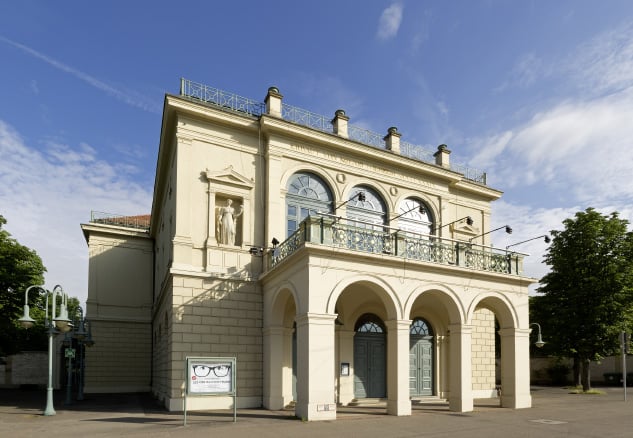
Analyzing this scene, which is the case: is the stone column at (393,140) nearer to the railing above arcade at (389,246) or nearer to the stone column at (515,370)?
the railing above arcade at (389,246)

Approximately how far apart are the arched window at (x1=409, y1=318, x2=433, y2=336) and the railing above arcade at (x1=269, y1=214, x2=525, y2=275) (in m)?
4.74

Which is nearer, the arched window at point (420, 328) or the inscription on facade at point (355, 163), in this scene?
the inscription on facade at point (355, 163)

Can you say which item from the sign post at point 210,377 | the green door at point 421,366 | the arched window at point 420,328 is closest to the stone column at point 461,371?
the green door at point 421,366

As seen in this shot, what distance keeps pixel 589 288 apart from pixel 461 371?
49.0 ft

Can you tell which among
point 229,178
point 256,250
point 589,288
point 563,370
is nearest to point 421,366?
point 256,250

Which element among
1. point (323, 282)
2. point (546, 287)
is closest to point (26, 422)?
point (323, 282)

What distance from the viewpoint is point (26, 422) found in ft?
46.0

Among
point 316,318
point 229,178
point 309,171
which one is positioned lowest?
point 316,318

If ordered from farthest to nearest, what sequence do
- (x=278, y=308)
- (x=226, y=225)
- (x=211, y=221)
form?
(x=226, y=225) < (x=211, y=221) < (x=278, y=308)

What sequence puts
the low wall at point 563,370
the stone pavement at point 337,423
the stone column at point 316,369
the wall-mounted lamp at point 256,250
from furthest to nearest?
the low wall at point 563,370, the wall-mounted lamp at point 256,250, the stone column at point 316,369, the stone pavement at point 337,423

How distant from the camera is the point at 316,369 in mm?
13250

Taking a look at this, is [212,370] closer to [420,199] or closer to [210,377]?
[210,377]

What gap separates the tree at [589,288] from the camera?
2592cm

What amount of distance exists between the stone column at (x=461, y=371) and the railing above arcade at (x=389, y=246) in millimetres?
2187
